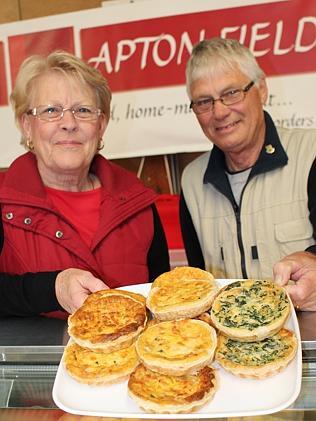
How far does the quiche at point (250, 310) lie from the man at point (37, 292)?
0.39m

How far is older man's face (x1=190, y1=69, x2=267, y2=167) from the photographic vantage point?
201 centimetres

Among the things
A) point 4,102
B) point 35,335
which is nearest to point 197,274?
point 35,335

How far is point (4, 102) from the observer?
3029mm

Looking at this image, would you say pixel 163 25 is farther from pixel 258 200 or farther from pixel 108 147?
pixel 258 200

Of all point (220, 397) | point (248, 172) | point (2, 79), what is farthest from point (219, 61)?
point (2, 79)

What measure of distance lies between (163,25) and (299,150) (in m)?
1.20

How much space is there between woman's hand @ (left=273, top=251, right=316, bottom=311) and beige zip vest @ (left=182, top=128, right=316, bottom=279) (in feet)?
2.19

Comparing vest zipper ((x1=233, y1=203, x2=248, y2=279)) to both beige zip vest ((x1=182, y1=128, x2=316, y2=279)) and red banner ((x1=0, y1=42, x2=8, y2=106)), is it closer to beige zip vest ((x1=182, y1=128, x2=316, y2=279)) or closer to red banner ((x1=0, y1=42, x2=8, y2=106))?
beige zip vest ((x1=182, y1=128, x2=316, y2=279))

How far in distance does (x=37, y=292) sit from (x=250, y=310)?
66 cm

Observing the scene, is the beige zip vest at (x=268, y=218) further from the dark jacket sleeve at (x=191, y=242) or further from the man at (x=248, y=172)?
the dark jacket sleeve at (x=191, y=242)

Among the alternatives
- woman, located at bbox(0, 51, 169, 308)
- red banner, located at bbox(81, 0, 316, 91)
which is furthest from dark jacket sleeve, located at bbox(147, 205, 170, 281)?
red banner, located at bbox(81, 0, 316, 91)

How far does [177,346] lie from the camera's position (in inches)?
39.4

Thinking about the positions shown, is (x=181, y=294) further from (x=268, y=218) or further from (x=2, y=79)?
(x=2, y=79)

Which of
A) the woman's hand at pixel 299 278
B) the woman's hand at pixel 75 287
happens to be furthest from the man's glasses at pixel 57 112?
the woman's hand at pixel 299 278
